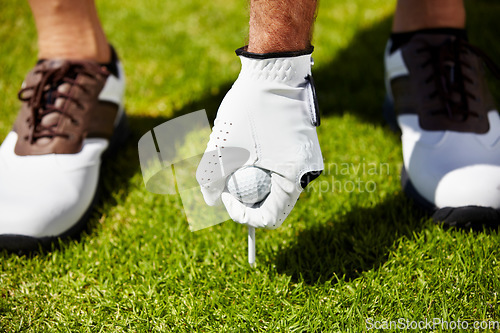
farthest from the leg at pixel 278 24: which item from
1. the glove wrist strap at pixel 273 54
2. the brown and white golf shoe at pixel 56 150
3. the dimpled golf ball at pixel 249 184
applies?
the brown and white golf shoe at pixel 56 150

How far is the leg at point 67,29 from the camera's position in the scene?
6.29ft

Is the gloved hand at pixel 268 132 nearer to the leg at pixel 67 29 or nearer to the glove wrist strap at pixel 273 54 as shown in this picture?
the glove wrist strap at pixel 273 54

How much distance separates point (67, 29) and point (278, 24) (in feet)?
3.75

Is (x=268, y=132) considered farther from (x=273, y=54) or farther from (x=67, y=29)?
(x=67, y=29)

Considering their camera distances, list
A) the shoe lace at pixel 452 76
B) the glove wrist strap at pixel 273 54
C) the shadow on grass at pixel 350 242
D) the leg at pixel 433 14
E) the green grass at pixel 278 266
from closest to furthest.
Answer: the glove wrist strap at pixel 273 54
the green grass at pixel 278 266
the shadow on grass at pixel 350 242
the shoe lace at pixel 452 76
the leg at pixel 433 14

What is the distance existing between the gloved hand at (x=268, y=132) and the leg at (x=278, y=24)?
3cm

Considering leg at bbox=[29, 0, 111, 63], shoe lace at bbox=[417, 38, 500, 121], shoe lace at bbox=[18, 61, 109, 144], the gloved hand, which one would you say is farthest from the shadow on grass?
leg at bbox=[29, 0, 111, 63]

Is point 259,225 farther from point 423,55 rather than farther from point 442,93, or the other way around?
point 423,55

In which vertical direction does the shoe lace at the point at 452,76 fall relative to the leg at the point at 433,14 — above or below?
below

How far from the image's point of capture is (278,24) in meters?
1.23

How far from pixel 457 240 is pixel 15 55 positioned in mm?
2908

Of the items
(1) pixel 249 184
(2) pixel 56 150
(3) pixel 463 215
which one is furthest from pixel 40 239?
(3) pixel 463 215

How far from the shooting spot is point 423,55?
192 cm

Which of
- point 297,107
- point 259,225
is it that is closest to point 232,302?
point 259,225
